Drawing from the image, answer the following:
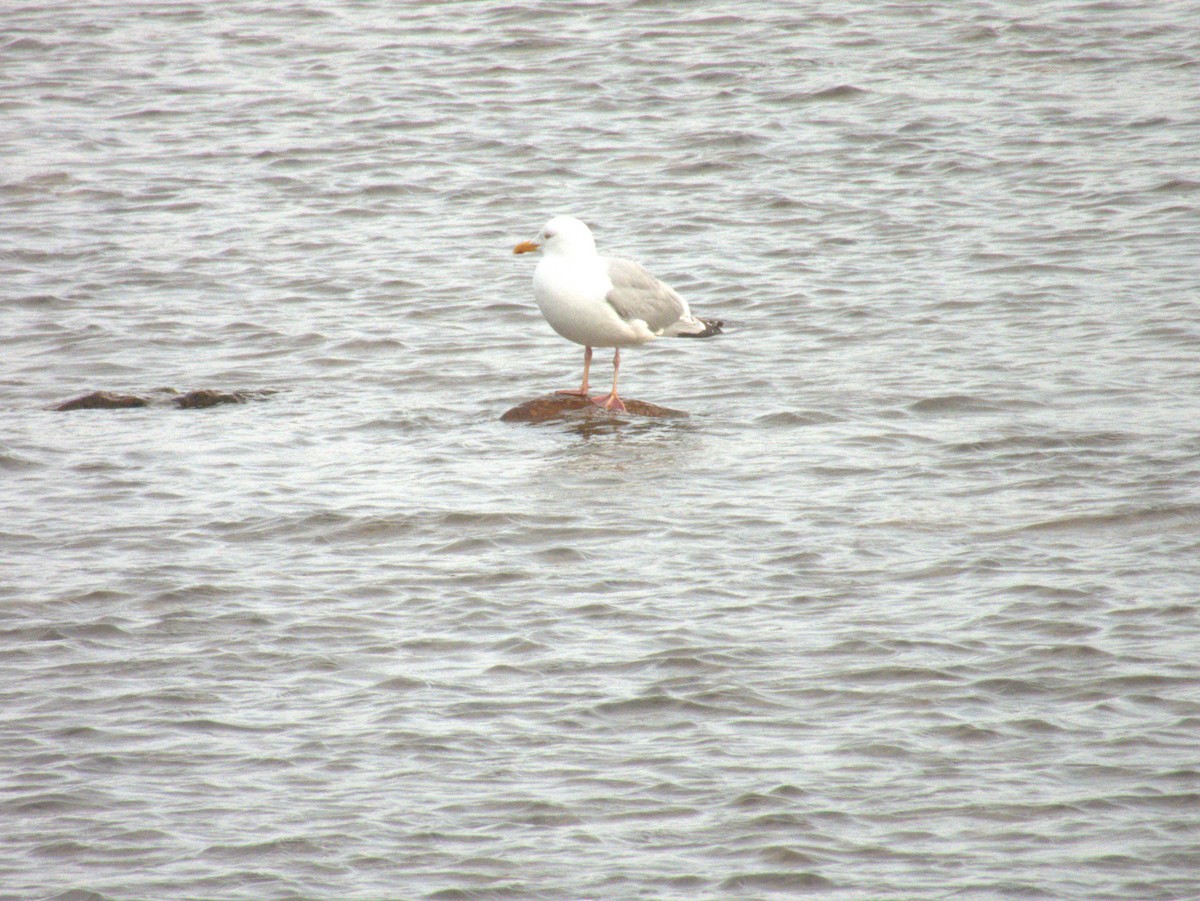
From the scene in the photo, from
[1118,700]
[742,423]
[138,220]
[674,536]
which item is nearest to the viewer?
[1118,700]

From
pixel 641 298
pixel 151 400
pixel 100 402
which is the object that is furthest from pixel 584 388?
pixel 100 402

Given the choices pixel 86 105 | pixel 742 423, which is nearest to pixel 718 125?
pixel 86 105

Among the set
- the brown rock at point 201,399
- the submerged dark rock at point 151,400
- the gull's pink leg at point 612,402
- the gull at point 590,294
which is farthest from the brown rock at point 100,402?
the gull's pink leg at point 612,402

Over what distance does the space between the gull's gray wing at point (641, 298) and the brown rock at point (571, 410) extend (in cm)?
51

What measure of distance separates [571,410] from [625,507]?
63.6 inches

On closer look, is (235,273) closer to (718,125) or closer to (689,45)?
(718,125)

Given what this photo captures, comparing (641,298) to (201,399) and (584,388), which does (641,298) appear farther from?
(201,399)

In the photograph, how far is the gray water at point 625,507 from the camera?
537 cm

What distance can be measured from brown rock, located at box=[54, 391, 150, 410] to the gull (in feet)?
8.03

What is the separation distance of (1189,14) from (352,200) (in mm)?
10044

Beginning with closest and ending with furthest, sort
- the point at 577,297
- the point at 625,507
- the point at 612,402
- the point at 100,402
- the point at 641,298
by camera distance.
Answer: the point at 625,507
the point at 577,297
the point at 612,402
the point at 641,298
the point at 100,402

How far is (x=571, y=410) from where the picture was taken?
9812 millimetres

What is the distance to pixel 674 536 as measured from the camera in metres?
7.86

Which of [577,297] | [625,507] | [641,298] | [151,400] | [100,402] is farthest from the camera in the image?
[151,400]
